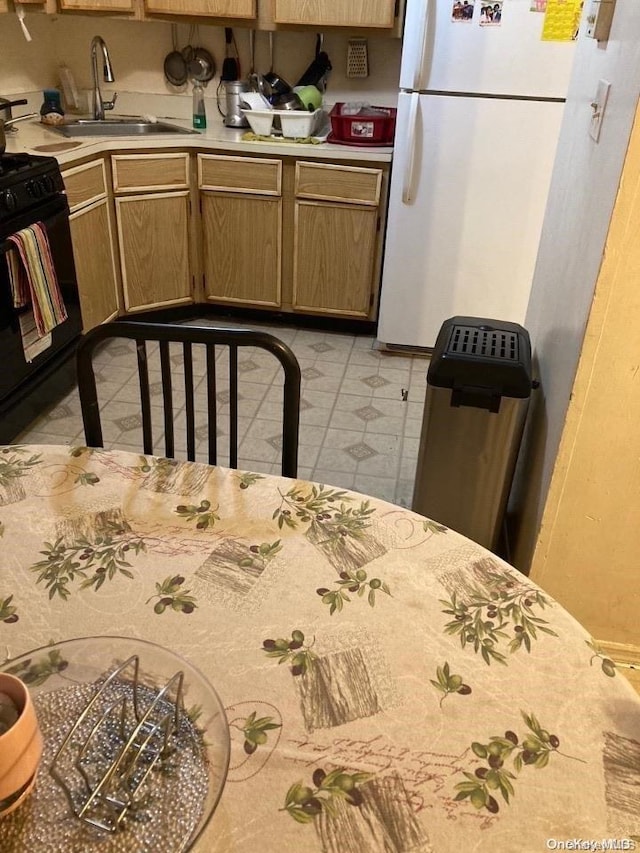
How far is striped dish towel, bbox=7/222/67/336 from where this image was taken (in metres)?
2.38

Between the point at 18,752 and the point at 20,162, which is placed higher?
the point at 20,162

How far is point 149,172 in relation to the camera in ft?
10.6

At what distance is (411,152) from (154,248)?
1.30 metres

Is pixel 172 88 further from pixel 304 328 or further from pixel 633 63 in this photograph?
pixel 633 63

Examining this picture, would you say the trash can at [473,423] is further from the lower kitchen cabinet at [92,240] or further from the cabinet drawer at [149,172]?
the cabinet drawer at [149,172]

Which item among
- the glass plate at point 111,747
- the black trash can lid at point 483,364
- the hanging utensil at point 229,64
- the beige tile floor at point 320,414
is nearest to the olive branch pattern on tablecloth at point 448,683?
the glass plate at point 111,747

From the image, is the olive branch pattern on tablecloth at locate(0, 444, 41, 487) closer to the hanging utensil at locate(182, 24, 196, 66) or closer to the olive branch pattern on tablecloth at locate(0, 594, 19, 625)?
the olive branch pattern on tablecloth at locate(0, 594, 19, 625)

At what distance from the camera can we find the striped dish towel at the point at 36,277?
2.38 metres

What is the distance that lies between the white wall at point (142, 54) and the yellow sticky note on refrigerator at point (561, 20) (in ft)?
3.27

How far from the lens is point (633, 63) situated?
1.26 m

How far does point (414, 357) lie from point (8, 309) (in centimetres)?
182

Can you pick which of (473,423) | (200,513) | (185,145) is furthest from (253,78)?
(200,513)

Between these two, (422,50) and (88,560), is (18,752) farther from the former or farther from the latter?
(422,50)

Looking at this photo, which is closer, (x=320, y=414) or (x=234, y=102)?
(x=320, y=414)
